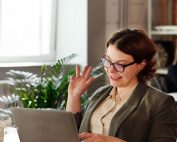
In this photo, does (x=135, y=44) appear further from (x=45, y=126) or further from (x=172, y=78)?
(x=172, y=78)

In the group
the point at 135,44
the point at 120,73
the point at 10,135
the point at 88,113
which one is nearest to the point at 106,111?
the point at 88,113

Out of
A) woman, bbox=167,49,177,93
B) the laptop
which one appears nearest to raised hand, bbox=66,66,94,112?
the laptop

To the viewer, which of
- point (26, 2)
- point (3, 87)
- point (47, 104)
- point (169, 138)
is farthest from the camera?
point (26, 2)

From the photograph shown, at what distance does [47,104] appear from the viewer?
117 inches

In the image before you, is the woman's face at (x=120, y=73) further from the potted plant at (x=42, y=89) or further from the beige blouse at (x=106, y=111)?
the potted plant at (x=42, y=89)

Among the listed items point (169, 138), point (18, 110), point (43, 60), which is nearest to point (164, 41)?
point (43, 60)

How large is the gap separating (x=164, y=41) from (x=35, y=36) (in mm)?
1132

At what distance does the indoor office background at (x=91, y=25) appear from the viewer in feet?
11.8

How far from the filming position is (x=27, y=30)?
12.3ft

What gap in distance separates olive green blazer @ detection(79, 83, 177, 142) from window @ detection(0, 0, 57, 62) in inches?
74.3

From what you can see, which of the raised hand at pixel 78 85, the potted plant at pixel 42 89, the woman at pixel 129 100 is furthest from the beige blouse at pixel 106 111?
the potted plant at pixel 42 89

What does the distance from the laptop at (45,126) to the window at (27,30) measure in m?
2.04

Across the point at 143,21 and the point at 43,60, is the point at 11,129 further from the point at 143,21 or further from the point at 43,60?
the point at 143,21

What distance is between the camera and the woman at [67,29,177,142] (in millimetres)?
1891
